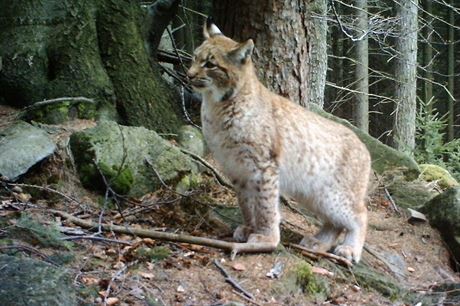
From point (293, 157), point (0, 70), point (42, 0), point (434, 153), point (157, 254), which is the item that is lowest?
point (434, 153)

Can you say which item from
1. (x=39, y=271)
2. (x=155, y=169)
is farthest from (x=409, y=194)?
(x=39, y=271)

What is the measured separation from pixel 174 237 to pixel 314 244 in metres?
1.51

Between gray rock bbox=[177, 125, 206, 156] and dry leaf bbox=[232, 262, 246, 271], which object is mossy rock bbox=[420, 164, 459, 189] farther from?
dry leaf bbox=[232, 262, 246, 271]

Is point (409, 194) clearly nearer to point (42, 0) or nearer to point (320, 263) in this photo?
point (320, 263)

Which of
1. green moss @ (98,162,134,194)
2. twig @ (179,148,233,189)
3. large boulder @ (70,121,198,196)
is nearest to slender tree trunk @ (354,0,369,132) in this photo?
twig @ (179,148,233,189)

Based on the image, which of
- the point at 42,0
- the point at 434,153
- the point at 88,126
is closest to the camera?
the point at 88,126

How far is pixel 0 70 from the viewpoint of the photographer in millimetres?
7484

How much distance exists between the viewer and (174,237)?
5.29 m

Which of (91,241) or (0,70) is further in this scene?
(0,70)

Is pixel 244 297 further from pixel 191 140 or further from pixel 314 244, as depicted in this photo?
pixel 191 140

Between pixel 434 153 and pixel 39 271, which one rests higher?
pixel 39 271

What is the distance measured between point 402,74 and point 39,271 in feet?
48.6

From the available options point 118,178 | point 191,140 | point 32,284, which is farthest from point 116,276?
point 191,140

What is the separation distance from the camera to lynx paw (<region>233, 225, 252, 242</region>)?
588 centimetres
